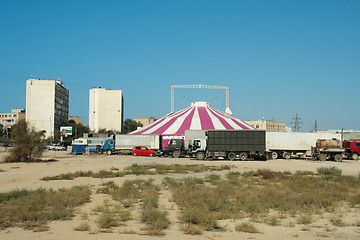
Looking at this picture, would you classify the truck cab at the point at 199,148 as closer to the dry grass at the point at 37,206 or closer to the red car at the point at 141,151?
the red car at the point at 141,151

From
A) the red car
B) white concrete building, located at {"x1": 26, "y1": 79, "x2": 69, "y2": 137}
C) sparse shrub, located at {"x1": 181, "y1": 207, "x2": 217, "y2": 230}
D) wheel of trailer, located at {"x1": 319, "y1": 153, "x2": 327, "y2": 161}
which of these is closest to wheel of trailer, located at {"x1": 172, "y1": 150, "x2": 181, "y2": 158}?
the red car

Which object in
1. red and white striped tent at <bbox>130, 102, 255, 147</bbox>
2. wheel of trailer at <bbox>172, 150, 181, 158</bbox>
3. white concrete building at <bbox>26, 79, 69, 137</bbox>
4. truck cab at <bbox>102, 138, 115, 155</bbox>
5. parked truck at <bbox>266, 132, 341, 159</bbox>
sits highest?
white concrete building at <bbox>26, 79, 69, 137</bbox>

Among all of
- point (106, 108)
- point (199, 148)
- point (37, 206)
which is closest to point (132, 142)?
point (199, 148)

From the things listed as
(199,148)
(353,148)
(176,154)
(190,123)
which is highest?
(190,123)

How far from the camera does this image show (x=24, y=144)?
3416 cm

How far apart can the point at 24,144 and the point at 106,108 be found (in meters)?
94.9

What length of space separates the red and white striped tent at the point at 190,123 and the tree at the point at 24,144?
736 inches

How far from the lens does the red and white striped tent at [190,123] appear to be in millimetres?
50188

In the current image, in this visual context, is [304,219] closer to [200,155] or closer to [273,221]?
[273,221]

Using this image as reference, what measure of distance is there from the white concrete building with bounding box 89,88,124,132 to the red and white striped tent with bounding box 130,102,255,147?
2854 inches

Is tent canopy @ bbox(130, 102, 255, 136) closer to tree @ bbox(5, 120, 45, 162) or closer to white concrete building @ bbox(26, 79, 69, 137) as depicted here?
tree @ bbox(5, 120, 45, 162)

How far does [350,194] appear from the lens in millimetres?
15180

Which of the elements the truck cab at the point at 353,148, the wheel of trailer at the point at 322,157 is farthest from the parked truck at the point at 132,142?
the truck cab at the point at 353,148

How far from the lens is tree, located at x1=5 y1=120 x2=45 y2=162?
33969 millimetres
